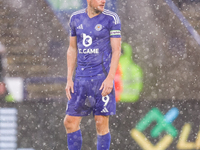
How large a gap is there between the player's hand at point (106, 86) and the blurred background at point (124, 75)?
4.94 ft

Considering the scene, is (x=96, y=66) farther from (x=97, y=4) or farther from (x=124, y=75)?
(x=124, y=75)

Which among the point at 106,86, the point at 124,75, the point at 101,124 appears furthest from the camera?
the point at 124,75

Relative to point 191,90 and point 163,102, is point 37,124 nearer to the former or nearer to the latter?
point 163,102

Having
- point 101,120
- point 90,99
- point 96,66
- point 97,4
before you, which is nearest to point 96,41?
point 96,66

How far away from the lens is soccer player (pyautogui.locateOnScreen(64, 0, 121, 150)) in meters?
2.77

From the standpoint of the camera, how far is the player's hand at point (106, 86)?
8.96ft

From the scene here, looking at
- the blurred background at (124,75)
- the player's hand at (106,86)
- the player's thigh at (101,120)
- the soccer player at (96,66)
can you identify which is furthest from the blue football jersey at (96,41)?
the blurred background at (124,75)

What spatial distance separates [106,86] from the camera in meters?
2.73

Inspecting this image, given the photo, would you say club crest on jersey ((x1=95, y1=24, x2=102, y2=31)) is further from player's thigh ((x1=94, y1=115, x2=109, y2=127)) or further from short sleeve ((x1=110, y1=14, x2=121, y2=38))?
player's thigh ((x1=94, y1=115, x2=109, y2=127))

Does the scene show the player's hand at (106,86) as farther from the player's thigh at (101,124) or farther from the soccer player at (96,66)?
the player's thigh at (101,124)

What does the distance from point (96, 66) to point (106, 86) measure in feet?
0.80

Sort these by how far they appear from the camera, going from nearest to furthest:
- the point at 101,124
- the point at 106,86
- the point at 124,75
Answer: the point at 106,86
the point at 101,124
the point at 124,75

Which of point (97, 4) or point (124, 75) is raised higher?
point (97, 4)

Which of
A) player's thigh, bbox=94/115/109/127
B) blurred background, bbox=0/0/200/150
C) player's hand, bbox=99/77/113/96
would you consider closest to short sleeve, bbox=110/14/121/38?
player's hand, bbox=99/77/113/96
